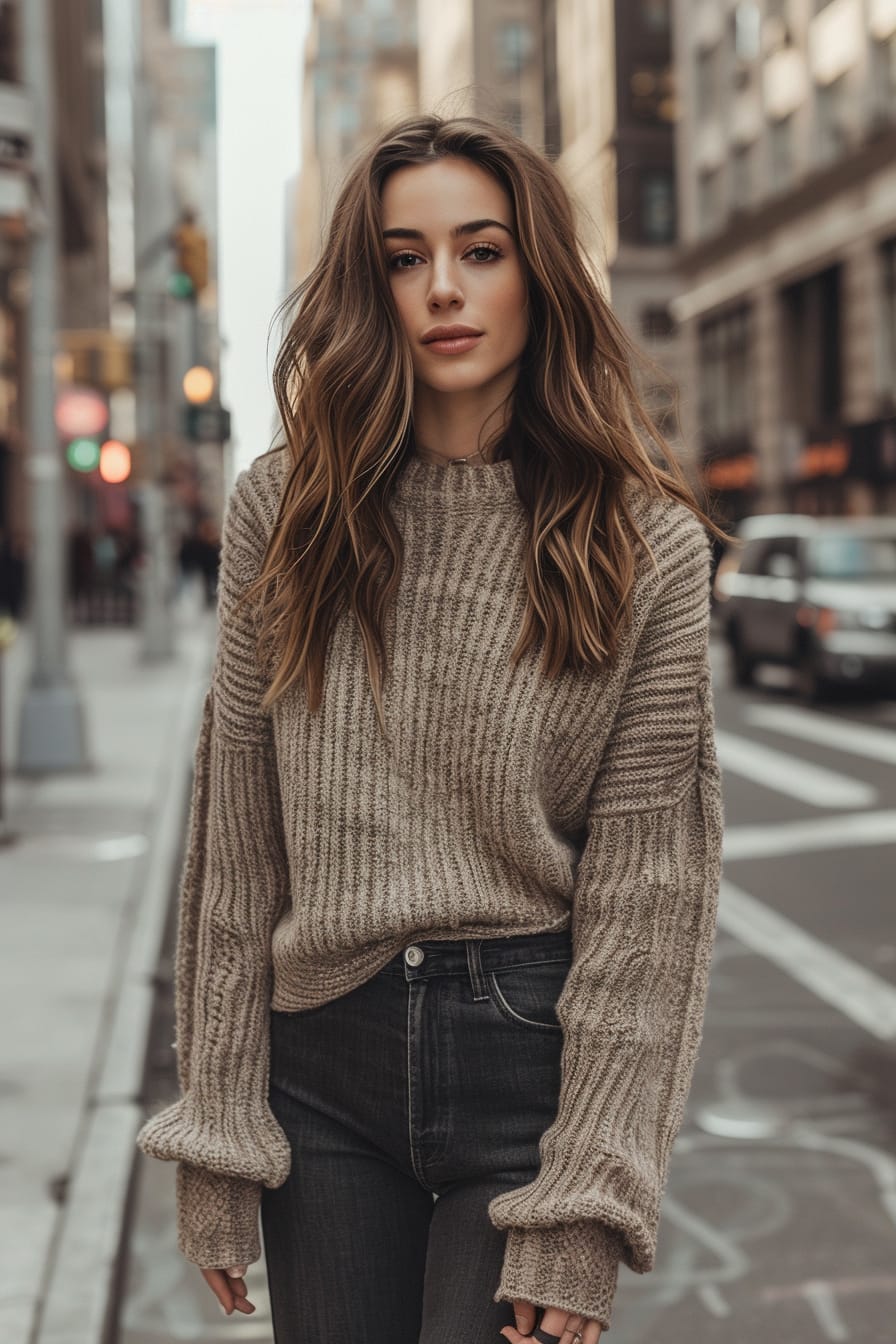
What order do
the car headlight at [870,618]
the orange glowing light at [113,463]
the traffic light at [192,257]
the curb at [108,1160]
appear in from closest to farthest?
Answer: 1. the curb at [108,1160]
2. the car headlight at [870,618]
3. the traffic light at [192,257]
4. the orange glowing light at [113,463]

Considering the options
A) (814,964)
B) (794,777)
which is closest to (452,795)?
(814,964)

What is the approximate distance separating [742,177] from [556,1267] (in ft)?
149

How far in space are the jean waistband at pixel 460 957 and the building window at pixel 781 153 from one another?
40.8 meters

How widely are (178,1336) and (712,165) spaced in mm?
46427

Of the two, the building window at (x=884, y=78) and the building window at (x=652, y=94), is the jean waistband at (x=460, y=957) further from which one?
the building window at (x=652, y=94)

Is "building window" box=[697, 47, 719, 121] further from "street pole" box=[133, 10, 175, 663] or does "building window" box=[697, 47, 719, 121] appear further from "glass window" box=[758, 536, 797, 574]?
"glass window" box=[758, 536, 797, 574]

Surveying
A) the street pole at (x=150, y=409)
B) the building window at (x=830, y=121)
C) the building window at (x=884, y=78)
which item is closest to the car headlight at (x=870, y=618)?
the street pole at (x=150, y=409)

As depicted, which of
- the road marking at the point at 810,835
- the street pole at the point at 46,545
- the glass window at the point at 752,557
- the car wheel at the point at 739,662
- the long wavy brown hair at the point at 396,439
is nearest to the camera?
the long wavy brown hair at the point at 396,439

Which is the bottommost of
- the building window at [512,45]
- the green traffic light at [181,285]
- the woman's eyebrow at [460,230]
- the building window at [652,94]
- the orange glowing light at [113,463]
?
the woman's eyebrow at [460,230]

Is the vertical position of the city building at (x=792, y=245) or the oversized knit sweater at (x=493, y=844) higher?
the city building at (x=792, y=245)

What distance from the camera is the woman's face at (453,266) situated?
2031 millimetres

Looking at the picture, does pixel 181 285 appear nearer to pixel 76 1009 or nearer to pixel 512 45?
pixel 76 1009

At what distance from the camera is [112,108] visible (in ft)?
243

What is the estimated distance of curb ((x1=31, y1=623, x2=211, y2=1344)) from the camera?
12.6 ft
